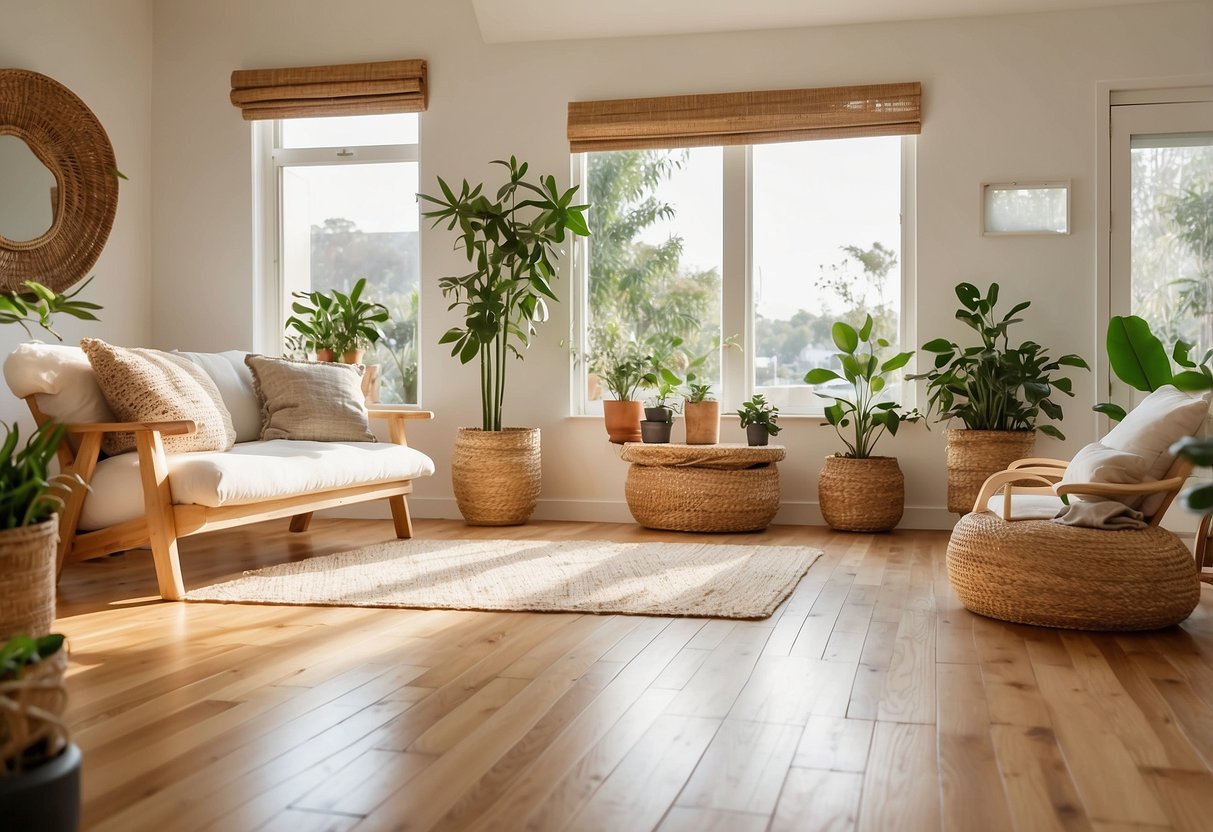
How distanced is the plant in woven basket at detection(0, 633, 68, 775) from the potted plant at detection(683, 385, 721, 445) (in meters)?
4.08

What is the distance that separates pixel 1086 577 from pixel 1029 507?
404 mm

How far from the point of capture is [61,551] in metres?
3.41

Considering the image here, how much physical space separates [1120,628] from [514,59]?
419cm

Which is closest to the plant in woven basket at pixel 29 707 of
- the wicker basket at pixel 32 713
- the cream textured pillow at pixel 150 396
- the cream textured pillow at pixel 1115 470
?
the wicker basket at pixel 32 713

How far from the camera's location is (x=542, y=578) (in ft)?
12.0

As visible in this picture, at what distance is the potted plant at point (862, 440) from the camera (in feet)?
16.4

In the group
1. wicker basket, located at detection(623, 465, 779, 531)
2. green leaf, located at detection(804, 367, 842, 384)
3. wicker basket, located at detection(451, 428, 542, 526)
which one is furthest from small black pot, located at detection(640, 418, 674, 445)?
green leaf, located at detection(804, 367, 842, 384)

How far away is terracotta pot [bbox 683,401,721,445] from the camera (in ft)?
17.1

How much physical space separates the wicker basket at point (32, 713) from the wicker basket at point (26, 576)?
33.4 inches

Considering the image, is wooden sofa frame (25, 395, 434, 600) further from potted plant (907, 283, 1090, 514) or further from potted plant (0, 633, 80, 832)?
potted plant (907, 283, 1090, 514)

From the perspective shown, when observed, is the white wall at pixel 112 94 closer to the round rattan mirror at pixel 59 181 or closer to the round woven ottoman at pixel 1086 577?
the round rattan mirror at pixel 59 181

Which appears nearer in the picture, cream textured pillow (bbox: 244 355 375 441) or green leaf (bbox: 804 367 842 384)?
cream textured pillow (bbox: 244 355 375 441)

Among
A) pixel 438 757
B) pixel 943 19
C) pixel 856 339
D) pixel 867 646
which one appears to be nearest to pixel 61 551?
pixel 438 757

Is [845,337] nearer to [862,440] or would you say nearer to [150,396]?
[862,440]
